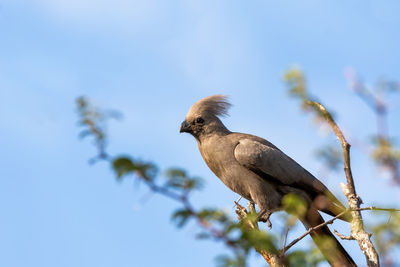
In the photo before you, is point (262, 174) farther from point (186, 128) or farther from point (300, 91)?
point (300, 91)

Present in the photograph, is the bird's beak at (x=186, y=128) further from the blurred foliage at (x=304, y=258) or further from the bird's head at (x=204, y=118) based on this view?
the blurred foliage at (x=304, y=258)

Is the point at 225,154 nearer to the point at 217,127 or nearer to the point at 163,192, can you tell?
the point at 217,127

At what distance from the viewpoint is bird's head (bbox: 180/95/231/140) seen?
8648mm

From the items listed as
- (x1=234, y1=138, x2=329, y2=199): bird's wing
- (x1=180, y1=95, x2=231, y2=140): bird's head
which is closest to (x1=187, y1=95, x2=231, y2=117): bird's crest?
(x1=180, y1=95, x2=231, y2=140): bird's head

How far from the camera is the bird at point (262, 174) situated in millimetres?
7719

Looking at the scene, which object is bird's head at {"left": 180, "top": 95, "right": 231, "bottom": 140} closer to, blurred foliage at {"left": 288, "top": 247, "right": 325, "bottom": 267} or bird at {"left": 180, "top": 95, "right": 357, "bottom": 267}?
bird at {"left": 180, "top": 95, "right": 357, "bottom": 267}

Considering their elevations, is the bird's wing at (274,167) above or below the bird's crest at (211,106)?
below

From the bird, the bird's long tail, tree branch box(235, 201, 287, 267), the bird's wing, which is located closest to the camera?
tree branch box(235, 201, 287, 267)

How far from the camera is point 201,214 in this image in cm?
257

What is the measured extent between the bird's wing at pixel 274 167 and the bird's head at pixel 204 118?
0.72 m

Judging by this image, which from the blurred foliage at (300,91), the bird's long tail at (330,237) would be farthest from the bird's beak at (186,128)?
the blurred foliage at (300,91)

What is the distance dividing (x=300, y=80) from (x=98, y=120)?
65.6 inches

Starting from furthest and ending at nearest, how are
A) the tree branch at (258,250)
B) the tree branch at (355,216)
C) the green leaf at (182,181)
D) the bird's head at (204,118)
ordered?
the bird's head at (204,118) → the tree branch at (355,216) → the tree branch at (258,250) → the green leaf at (182,181)

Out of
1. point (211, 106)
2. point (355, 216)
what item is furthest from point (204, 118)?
point (355, 216)
